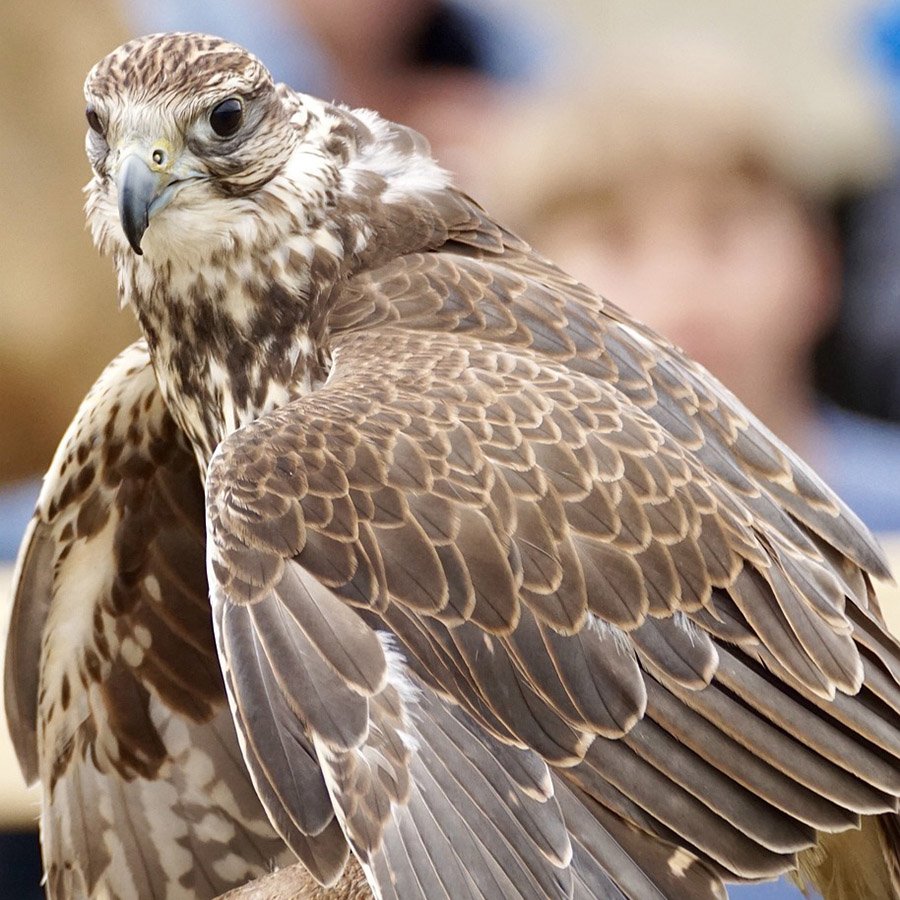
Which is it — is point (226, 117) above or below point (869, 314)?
above

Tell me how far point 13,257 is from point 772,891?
292 centimetres

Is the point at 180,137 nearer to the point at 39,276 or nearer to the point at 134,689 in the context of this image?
the point at 134,689

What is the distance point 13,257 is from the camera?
4.73 metres

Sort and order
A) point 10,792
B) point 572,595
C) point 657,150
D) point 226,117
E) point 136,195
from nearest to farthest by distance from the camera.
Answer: point 572,595
point 136,195
point 226,117
point 657,150
point 10,792

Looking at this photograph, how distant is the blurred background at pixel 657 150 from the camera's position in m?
4.43

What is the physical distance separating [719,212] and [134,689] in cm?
247

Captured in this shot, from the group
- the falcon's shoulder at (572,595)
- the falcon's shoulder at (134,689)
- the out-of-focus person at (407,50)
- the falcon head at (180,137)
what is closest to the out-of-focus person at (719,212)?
the out-of-focus person at (407,50)

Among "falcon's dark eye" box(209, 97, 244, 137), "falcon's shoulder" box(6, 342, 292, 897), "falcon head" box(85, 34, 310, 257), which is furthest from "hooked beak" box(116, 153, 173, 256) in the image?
"falcon's shoulder" box(6, 342, 292, 897)

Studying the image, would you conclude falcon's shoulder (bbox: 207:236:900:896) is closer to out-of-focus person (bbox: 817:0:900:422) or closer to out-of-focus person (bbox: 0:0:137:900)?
out-of-focus person (bbox: 817:0:900:422)

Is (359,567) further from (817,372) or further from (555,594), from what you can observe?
(817,372)

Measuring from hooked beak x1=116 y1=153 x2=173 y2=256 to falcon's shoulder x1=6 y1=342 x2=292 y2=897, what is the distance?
0.58m

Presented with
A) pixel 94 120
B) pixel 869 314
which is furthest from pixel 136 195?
pixel 869 314

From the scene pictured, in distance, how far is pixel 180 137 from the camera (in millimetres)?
2281

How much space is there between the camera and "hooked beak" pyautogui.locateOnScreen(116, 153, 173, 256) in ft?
7.23
